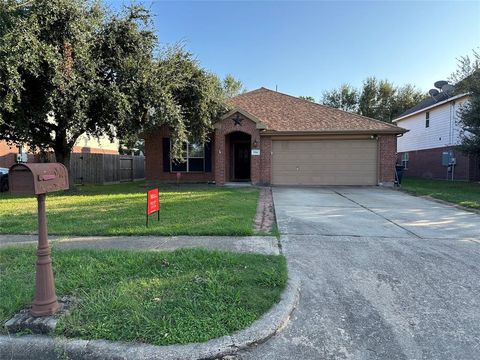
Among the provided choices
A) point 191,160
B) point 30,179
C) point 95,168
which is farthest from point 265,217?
point 95,168

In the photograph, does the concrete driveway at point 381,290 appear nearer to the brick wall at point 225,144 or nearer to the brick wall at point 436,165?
the brick wall at point 225,144

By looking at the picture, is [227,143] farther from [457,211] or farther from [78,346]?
[78,346]

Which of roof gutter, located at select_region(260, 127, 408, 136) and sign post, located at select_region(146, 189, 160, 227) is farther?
roof gutter, located at select_region(260, 127, 408, 136)

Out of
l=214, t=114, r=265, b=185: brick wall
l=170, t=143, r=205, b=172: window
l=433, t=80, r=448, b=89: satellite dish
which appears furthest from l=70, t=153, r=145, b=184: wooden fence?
l=433, t=80, r=448, b=89: satellite dish

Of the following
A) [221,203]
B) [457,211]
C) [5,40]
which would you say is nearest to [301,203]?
[221,203]

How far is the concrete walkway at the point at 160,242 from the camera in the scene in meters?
5.70

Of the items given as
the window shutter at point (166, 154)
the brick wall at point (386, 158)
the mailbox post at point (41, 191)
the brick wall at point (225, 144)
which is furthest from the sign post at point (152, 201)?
the brick wall at point (386, 158)

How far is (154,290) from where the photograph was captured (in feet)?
12.5

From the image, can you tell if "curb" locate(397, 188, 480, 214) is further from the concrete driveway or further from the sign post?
the sign post

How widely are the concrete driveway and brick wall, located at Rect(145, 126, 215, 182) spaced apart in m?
11.2

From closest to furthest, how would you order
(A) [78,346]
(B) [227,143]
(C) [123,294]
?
(A) [78,346] < (C) [123,294] < (B) [227,143]

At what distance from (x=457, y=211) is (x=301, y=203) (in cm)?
447

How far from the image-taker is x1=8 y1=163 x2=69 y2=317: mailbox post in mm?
3146

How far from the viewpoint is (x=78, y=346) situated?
2.90 meters
